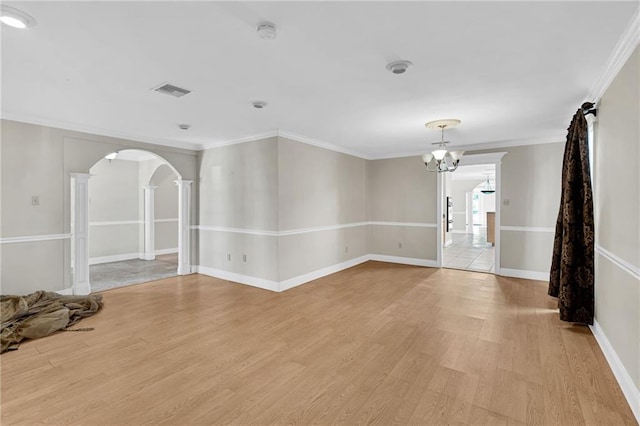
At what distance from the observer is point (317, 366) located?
2631 millimetres

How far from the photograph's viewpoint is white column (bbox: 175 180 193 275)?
6.02 metres

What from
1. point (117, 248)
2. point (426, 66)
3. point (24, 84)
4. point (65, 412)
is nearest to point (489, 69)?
point (426, 66)

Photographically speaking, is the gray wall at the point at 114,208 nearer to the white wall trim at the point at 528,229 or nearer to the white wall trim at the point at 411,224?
the white wall trim at the point at 411,224

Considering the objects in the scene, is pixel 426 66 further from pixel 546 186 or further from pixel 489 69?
pixel 546 186

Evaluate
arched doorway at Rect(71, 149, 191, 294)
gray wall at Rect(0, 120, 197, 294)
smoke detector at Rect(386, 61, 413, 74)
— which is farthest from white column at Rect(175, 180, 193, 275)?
smoke detector at Rect(386, 61, 413, 74)

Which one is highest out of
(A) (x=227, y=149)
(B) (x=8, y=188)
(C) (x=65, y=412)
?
(A) (x=227, y=149)

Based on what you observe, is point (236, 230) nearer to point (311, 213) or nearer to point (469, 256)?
point (311, 213)

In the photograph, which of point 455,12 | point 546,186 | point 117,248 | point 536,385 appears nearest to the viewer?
point 455,12

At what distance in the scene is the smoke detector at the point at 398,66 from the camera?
2504 mm

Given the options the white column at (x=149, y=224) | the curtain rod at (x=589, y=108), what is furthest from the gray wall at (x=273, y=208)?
the curtain rod at (x=589, y=108)

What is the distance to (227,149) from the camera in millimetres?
5664

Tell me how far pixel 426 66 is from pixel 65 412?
3.70 metres

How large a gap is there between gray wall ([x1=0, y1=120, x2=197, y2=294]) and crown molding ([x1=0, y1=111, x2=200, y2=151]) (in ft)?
0.19

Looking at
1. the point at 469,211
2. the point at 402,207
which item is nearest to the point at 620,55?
the point at 402,207
